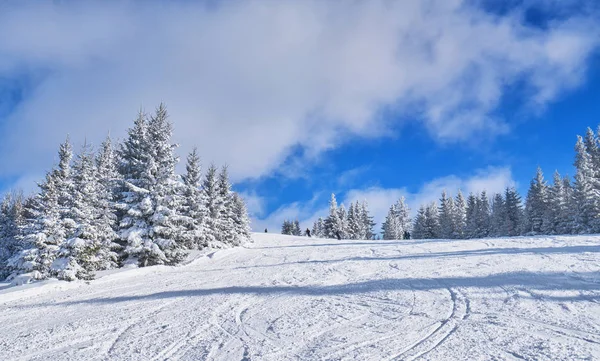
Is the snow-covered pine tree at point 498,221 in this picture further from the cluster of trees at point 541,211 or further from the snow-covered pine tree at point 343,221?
the snow-covered pine tree at point 343,221

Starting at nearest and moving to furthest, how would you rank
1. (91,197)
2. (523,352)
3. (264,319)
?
(523,352) → (264,319) → (91,197)

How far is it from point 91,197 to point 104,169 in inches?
211

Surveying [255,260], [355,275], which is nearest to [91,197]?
[255,260]

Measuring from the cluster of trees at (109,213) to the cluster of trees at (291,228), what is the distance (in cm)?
6390

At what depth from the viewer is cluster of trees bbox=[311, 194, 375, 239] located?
65.4 m

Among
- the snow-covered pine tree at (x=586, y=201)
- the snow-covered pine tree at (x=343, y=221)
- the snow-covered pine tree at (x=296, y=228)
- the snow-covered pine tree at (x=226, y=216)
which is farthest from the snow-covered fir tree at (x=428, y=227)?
the snow-covered pine tree at (x=226, y=216)

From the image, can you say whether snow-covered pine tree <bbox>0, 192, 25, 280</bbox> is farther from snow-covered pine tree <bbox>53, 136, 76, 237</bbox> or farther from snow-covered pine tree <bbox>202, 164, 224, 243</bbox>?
snow-covered pine tree <bbox>53, 136, 76, 237</bbox>

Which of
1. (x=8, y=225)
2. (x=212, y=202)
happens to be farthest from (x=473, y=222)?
(x=8, y=225)

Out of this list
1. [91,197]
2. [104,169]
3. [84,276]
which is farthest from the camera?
[104,169]

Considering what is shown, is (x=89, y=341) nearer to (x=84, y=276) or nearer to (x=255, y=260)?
(x=84, y=276)

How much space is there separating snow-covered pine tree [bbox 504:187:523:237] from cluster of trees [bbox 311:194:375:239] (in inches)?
1006

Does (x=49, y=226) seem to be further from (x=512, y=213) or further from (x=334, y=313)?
(x=512, y=213)

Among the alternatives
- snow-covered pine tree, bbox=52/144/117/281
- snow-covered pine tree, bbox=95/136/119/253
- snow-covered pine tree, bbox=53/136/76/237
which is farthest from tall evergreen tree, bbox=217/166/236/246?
snow-covered pine tree, bbox=53/136/76/237

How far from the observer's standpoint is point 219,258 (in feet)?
66.2
